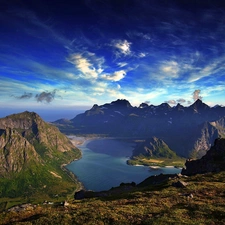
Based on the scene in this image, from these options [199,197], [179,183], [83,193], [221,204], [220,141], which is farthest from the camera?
[220,141]

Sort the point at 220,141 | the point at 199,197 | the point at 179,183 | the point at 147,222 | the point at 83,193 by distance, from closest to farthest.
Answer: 1. the point at 147,222
2. the point at 199,197
3. the point at 179,183
4. the point at 83,193
5. the point at 220,141

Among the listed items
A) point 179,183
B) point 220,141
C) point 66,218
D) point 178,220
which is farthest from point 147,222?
point 220,141

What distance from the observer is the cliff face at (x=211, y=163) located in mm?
145125

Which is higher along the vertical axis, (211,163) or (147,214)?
(147,214)

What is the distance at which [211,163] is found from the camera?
152125mm

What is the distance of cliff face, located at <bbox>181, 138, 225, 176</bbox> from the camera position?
476 feet

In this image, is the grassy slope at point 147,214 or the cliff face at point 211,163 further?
the cliff face at point 211,163

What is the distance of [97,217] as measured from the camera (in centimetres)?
4181

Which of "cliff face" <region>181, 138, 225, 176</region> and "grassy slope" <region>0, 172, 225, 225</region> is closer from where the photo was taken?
"grassy slope" <region>0, 172, 225, 225</region>

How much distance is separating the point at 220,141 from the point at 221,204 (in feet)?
496

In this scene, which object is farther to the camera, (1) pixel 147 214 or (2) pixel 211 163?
(2) pixel 211 163

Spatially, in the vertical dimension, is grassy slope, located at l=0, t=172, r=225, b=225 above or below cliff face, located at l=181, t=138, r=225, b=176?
above

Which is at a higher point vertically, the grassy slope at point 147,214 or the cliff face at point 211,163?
the grassy slope at point 147,214

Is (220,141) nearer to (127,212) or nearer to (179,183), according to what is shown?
(179,183)
